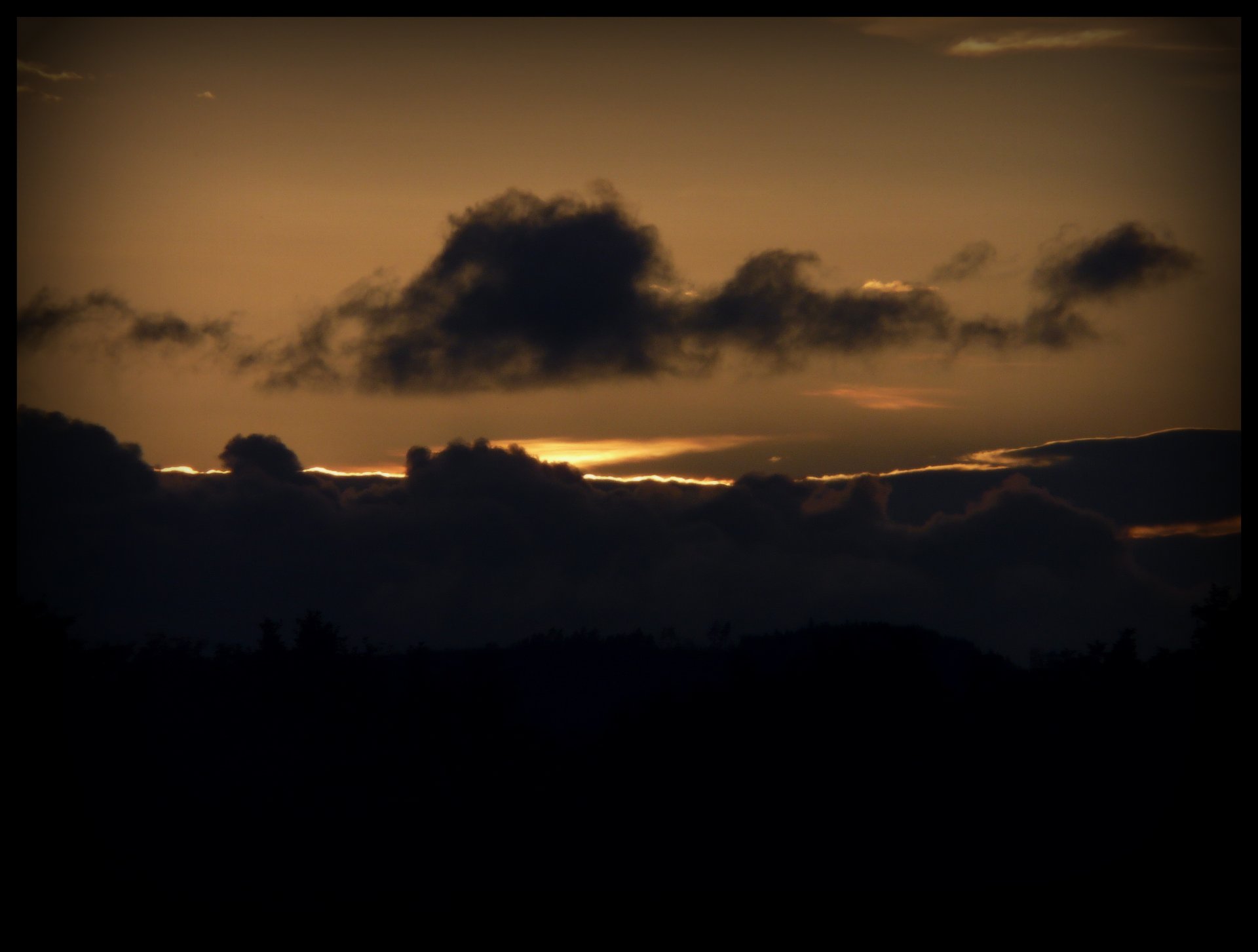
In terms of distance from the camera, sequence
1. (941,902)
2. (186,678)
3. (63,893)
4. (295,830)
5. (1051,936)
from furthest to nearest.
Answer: (186,678), (295,830), (63,893), (941,902), (1051,936)

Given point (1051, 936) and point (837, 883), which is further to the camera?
point (837, 883)

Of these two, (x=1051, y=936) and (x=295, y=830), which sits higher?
(x=1051, y=936)

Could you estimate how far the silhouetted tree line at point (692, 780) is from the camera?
203 ft

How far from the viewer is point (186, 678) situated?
8925 centimetres

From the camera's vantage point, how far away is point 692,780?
69.5 meters

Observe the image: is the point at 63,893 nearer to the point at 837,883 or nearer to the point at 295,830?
the point at 295,830

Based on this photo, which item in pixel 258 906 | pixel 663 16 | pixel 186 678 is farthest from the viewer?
pixel 186 678

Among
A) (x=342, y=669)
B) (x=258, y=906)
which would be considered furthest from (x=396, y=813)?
(x=342, y=669)

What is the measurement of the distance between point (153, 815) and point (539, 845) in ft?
73.8

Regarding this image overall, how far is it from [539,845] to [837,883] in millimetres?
18478

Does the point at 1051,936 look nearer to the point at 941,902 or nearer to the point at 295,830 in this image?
the point at 941,902

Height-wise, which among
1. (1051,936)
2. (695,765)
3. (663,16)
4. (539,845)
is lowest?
(539,845)

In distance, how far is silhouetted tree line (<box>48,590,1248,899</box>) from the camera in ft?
203

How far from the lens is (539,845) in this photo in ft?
232
